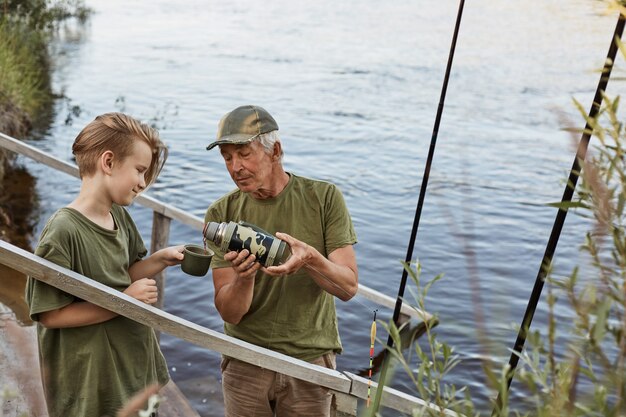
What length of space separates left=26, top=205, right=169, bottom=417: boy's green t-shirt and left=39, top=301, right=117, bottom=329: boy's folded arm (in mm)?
21

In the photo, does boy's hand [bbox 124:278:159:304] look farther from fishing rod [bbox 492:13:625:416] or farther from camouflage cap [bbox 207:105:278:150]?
fishing rod [bbox 492:13:625:416]

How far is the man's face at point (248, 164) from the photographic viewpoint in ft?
8.48

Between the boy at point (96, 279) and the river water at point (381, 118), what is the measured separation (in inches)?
38.5

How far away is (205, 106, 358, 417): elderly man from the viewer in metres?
2.61

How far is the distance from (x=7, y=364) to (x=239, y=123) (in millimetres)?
1791

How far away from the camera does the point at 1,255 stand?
2.37 m

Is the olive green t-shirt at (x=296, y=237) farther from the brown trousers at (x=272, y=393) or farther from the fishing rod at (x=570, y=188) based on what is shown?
the fishing rod at (x=570, y=188)

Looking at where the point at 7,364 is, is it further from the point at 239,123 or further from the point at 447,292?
the point at 447,292

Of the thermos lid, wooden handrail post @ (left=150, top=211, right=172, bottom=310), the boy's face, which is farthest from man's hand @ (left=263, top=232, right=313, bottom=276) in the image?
wooden handrail post @ (left=150, top=211, right=172, bottom=310)

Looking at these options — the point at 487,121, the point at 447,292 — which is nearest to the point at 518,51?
the point at 487,121

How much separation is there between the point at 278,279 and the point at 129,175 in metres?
0.62

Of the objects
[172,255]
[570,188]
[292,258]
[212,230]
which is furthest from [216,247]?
[570,188]

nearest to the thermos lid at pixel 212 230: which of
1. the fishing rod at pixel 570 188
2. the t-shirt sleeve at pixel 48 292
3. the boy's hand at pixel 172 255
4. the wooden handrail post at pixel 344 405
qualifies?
the boy's hand at pixel 172 255

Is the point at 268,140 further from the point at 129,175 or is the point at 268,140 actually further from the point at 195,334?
the point at 195,334
